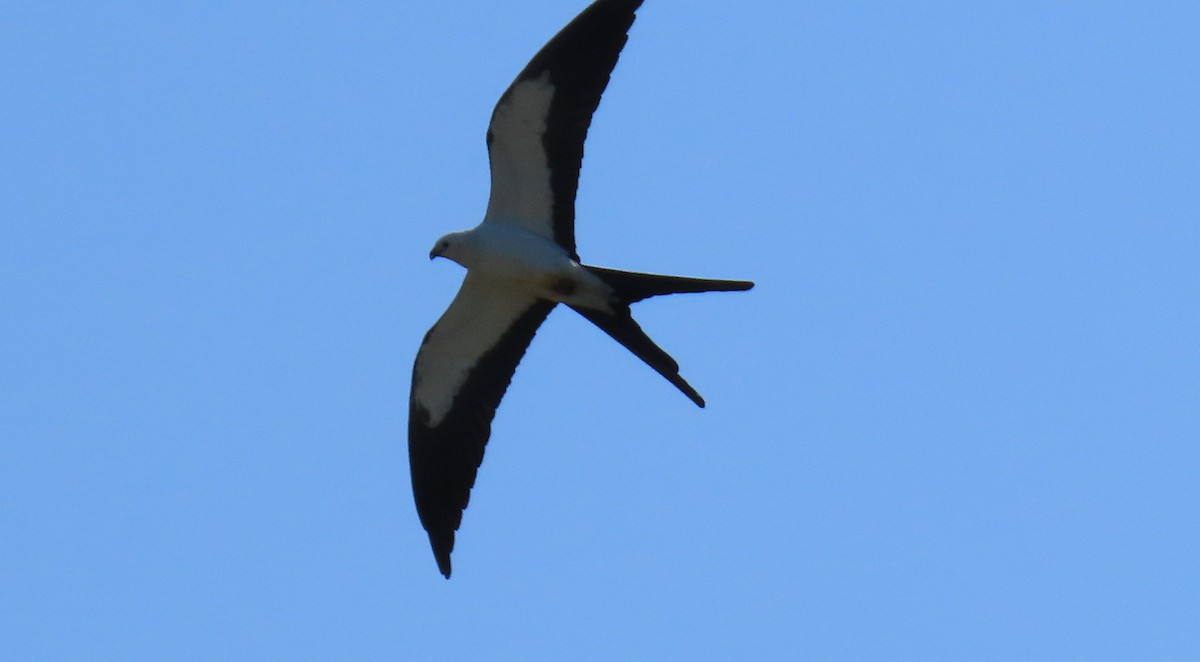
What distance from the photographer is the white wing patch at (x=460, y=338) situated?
1279 centimetres

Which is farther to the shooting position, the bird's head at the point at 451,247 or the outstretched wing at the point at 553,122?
the bird's head at the point at 451,247

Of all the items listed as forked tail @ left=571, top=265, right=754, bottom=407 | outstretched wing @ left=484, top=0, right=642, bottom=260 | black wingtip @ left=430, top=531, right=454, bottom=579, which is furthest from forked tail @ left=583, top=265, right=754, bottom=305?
black wingtip @ left=430, top=531, right=454, bottom=579

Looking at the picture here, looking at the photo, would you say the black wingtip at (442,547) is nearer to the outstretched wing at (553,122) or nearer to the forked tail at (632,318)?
the forked tail at (632,318)

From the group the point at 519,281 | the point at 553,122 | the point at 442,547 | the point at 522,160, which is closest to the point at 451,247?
the point at 519,281

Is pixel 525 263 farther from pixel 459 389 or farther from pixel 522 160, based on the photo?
pixel 459 389

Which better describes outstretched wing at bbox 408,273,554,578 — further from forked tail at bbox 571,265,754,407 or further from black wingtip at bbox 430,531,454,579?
forked tail at bbox 571,265,754,407

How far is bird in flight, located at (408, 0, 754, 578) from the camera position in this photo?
12047 mm

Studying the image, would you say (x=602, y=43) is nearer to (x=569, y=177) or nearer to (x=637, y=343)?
(x=569, y=177)

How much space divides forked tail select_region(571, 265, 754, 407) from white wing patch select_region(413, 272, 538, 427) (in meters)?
0.73

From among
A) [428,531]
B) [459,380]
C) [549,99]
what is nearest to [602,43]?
[549,99]

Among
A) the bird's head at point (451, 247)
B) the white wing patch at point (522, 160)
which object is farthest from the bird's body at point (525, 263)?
the white wing patch at point (522, 160)

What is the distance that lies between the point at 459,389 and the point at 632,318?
1468mm

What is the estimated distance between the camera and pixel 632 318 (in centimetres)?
1220

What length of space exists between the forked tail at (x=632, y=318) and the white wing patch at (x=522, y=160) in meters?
0.55
